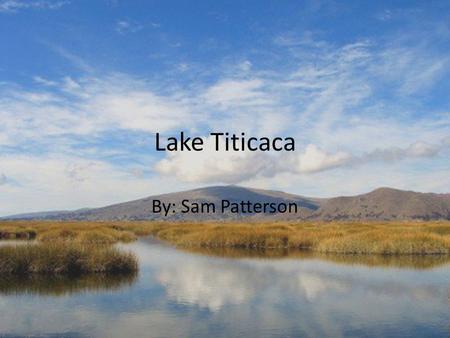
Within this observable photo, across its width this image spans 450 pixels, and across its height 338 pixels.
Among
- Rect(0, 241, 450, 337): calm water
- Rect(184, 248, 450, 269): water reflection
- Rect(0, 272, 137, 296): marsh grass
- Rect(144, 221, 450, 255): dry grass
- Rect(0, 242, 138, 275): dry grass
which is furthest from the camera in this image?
Rect(144, 221, 450, 255): dry grass

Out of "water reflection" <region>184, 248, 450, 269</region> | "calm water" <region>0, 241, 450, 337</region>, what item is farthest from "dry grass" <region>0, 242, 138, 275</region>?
"water reflection" <region>184, 248, 450, 269</region>

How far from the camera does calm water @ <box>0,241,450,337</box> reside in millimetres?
15344

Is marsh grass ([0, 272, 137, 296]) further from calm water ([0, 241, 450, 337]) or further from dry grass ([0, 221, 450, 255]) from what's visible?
dry grass ([0, 221, 450, 255])

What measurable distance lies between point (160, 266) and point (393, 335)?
17.4 m

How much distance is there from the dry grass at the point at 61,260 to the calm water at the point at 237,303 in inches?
52.2

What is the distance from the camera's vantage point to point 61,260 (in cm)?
2527

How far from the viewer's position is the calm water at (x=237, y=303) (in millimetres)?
Answer: 15344

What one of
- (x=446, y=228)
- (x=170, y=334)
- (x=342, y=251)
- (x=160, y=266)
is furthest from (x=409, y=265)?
(x=446, y=228)

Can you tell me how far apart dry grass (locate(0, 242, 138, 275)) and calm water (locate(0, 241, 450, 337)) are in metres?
1.32

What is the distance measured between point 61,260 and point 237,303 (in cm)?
1031

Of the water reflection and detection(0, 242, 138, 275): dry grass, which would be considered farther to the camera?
the water reflection

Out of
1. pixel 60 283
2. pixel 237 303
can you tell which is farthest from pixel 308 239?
pixel 237 303

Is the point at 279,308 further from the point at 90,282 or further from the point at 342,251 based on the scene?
the point at 342,251

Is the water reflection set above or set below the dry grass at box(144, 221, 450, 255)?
below
